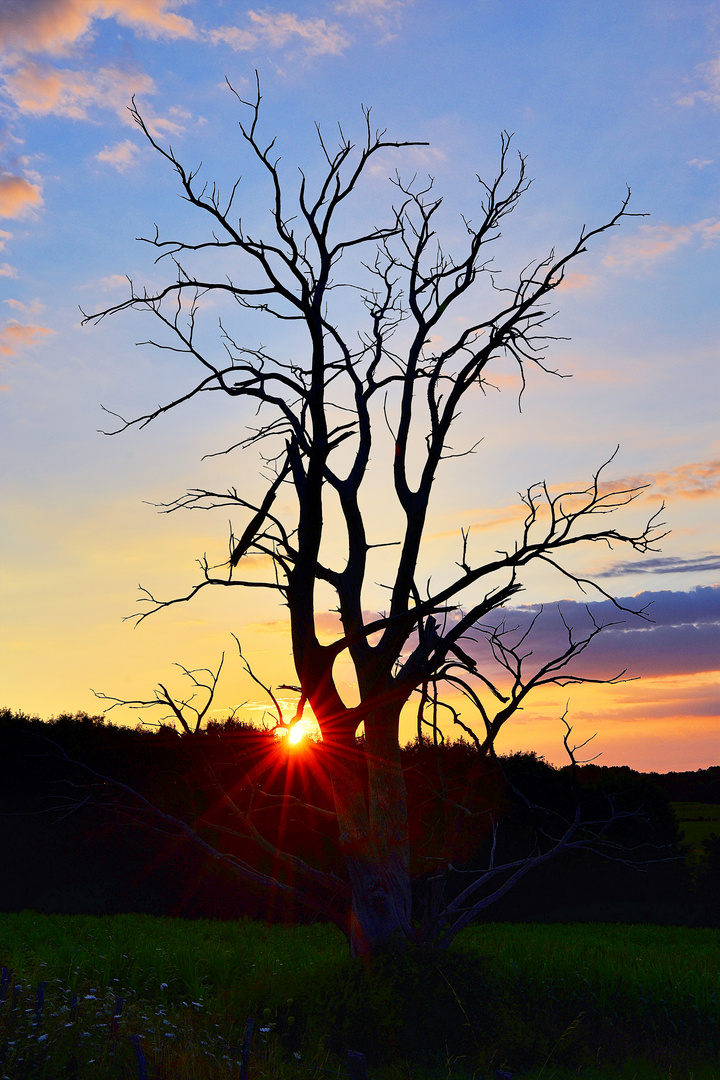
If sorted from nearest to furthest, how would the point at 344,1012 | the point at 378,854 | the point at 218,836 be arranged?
the point at 344,1012, the point at 378,854, the point at 218,836

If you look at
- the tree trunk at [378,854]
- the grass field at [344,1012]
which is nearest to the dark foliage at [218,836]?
the grass field at [344,1012]

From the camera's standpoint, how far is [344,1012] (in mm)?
9648

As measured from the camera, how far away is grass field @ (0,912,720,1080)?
8.09m

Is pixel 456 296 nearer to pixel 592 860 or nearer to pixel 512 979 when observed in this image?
pixel 512 979

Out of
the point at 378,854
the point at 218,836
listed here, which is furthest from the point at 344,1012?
the point at 218,836

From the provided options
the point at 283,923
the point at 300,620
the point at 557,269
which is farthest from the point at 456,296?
the point at 283,923

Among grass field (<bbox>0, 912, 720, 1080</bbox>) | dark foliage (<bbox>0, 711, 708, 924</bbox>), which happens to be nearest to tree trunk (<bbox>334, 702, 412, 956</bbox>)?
grass field (<bbox>0, 912, 720, 1080</bbox>)

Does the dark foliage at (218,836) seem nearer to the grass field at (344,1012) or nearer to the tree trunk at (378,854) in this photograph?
the grass field at (344,1012)

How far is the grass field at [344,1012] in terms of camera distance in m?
8.09

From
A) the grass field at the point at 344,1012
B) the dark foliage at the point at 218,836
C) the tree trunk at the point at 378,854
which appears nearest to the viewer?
the grass field at the point at 344,1012

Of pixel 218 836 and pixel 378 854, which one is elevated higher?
pixel 218 836

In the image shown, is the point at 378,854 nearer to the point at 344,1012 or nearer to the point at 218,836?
the point at 344,1012

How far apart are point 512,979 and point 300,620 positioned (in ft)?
19.2

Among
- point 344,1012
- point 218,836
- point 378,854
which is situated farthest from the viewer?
point 218,836
